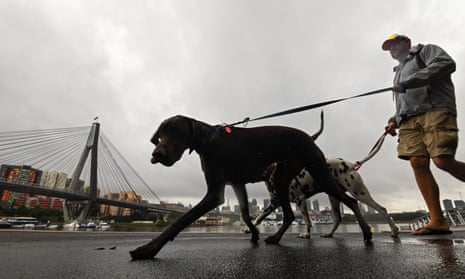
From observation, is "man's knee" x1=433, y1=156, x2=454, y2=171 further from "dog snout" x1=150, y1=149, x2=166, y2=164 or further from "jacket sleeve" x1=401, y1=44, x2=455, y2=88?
"dog snout" x1=150, y1=149, x2=166, y2=164

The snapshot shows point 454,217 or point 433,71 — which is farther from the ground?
point 433,71

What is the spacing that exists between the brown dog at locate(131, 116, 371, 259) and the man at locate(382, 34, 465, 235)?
Answer: 1066mm

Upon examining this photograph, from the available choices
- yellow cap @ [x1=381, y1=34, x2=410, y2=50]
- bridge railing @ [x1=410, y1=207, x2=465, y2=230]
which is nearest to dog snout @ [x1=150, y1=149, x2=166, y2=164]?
yellow cap @ [x1=381, y1=34, x2=410, y2=50]

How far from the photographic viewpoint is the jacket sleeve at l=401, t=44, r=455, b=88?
2777 millimetres

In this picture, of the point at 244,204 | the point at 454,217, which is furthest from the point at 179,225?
the point at 454,217

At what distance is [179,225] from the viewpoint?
184cm

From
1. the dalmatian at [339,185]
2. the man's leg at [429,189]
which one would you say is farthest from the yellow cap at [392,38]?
the man's leg at [429,189]

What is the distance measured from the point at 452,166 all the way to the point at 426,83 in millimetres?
1011

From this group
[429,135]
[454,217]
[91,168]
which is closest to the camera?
[429,135]

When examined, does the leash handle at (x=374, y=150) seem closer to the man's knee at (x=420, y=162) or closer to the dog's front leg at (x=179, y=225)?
the man's knee at (x=420, y=162)

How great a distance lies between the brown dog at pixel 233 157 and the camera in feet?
6.40

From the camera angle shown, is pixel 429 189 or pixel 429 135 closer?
Answer: pixel 429 135

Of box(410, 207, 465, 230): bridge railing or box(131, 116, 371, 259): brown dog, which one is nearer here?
box(131, 116, 371, 259): brown dog

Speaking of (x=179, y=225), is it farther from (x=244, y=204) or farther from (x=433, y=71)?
(x=433, y=71)
